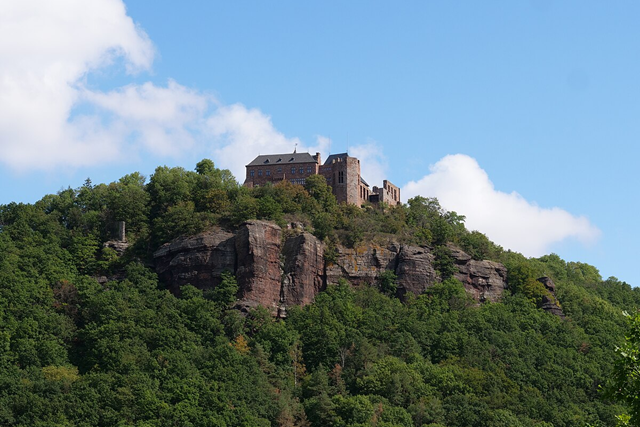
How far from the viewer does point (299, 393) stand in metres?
97.9

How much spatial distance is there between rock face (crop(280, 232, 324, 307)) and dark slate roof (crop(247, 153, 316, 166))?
19332 millimetres

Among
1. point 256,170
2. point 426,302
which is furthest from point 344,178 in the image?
point 426,302

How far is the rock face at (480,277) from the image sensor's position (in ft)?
397

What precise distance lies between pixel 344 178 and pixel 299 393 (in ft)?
126

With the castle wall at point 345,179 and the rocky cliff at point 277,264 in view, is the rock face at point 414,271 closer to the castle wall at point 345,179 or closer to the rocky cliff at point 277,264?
the rocky cliff at point 277,264

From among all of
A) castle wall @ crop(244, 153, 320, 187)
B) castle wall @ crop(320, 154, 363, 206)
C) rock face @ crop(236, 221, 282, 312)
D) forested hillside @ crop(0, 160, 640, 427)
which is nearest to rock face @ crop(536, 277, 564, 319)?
forested hillside @ crop(0, 160, 640, 427)

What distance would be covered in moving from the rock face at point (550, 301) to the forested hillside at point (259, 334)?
1.23 meters

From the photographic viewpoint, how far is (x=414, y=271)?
118 meters

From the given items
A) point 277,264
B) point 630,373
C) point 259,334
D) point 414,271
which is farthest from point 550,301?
point 630,373

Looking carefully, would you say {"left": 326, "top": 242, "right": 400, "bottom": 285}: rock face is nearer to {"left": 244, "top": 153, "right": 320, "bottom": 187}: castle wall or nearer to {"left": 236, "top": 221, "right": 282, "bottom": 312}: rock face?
{"left": 236, "top": 221, "right": 282, "bottom": 312}: rock face

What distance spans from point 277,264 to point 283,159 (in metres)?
25.8

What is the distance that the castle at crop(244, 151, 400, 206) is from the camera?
425 ft

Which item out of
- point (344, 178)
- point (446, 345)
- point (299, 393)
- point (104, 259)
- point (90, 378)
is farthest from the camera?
point (344, 178)

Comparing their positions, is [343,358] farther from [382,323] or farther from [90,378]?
[90,378]
